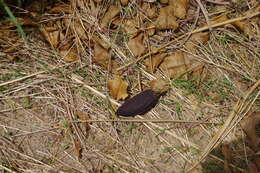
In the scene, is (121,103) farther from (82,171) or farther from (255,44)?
(255,44)

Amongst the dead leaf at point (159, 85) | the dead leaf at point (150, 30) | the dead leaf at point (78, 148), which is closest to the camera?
the dead leaf at point (78, 148)

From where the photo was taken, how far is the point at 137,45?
6.18ft

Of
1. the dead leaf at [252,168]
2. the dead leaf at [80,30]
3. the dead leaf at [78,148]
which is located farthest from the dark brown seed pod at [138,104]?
the dead leaf at [252,168]

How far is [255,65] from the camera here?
1937 mm

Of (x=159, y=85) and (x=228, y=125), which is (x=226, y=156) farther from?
(x=159, y=85)

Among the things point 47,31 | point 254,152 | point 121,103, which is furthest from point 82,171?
point 254,152

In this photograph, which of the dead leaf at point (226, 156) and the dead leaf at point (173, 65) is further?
the dead leaf at point (173, 65)

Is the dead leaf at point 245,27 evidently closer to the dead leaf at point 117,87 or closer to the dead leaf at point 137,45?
the dead leaf at point 137,45

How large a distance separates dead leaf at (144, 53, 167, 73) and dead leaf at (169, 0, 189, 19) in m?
0.29

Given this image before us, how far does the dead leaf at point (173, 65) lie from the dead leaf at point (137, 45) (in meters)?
0.16

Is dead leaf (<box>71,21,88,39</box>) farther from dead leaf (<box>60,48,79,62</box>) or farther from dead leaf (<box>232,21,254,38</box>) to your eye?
dead leaf (<box>232,21,254,38</box>)

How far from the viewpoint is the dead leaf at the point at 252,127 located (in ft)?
5.76

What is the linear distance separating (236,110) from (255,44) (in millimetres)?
491

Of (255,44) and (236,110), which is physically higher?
(255,44)
